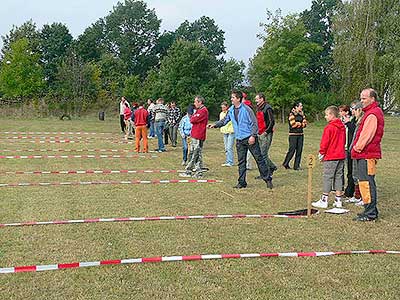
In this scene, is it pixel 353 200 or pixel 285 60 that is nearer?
pixel 353 200

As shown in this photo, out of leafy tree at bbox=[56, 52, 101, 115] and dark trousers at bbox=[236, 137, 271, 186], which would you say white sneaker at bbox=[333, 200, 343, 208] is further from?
leafy tree at bbox=[56, 52, 101, 115]

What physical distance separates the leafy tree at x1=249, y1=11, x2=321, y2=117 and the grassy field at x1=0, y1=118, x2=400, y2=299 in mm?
36959

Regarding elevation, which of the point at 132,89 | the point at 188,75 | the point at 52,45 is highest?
the point at 52,45

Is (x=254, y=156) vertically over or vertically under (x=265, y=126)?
under

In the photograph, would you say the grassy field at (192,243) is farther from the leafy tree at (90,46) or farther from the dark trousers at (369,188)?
the leafy tree at (90,46)

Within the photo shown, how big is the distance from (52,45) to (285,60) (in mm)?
33973

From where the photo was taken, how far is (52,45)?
6719 centimetres

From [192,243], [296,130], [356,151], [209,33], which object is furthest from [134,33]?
[192,243]

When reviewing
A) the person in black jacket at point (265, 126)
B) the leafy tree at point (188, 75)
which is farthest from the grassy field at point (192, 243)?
the leafy tree at point (188, 75)

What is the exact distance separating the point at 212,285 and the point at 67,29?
69.1m

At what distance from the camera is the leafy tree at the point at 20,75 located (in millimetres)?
52375

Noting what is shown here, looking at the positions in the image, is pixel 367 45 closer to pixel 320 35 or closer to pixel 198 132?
pixel 198 132

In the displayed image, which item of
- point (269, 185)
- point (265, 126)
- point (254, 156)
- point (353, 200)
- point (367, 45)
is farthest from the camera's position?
point (367, 45)

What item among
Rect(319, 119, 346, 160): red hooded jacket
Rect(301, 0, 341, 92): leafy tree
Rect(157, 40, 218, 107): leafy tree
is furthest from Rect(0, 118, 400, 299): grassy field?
Rect(301, 0, 341, 92): leafy tree
